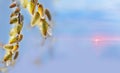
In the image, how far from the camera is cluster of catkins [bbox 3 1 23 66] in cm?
55

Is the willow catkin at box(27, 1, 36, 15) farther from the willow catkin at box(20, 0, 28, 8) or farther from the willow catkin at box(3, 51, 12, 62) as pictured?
the willow catkin at box(3, 51, 12, 62)

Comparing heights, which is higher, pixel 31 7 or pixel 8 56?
pixel 31 7

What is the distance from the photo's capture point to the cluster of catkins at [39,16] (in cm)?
52

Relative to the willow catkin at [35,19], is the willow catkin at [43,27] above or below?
below

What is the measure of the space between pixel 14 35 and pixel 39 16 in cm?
7

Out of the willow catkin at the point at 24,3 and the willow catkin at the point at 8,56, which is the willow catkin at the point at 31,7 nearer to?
the willow catkin at the point at 24,3

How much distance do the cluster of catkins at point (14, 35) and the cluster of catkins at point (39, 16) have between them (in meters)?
0.03

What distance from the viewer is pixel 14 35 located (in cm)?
55

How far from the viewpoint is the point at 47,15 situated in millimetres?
532

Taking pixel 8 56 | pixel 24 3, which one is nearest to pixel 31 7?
pixel 24 3

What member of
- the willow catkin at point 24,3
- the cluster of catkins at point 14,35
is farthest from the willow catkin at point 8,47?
the willow catkin at point 24,3

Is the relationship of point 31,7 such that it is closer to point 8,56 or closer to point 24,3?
point 24,3

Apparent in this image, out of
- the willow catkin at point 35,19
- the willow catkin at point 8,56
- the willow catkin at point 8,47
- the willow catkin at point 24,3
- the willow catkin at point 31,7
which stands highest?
the willow catkin at point 24,3

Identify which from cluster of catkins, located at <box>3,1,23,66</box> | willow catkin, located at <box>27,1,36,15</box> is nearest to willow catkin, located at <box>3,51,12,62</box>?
cluster of catkins, located at <box>3,1,23,66</box>
